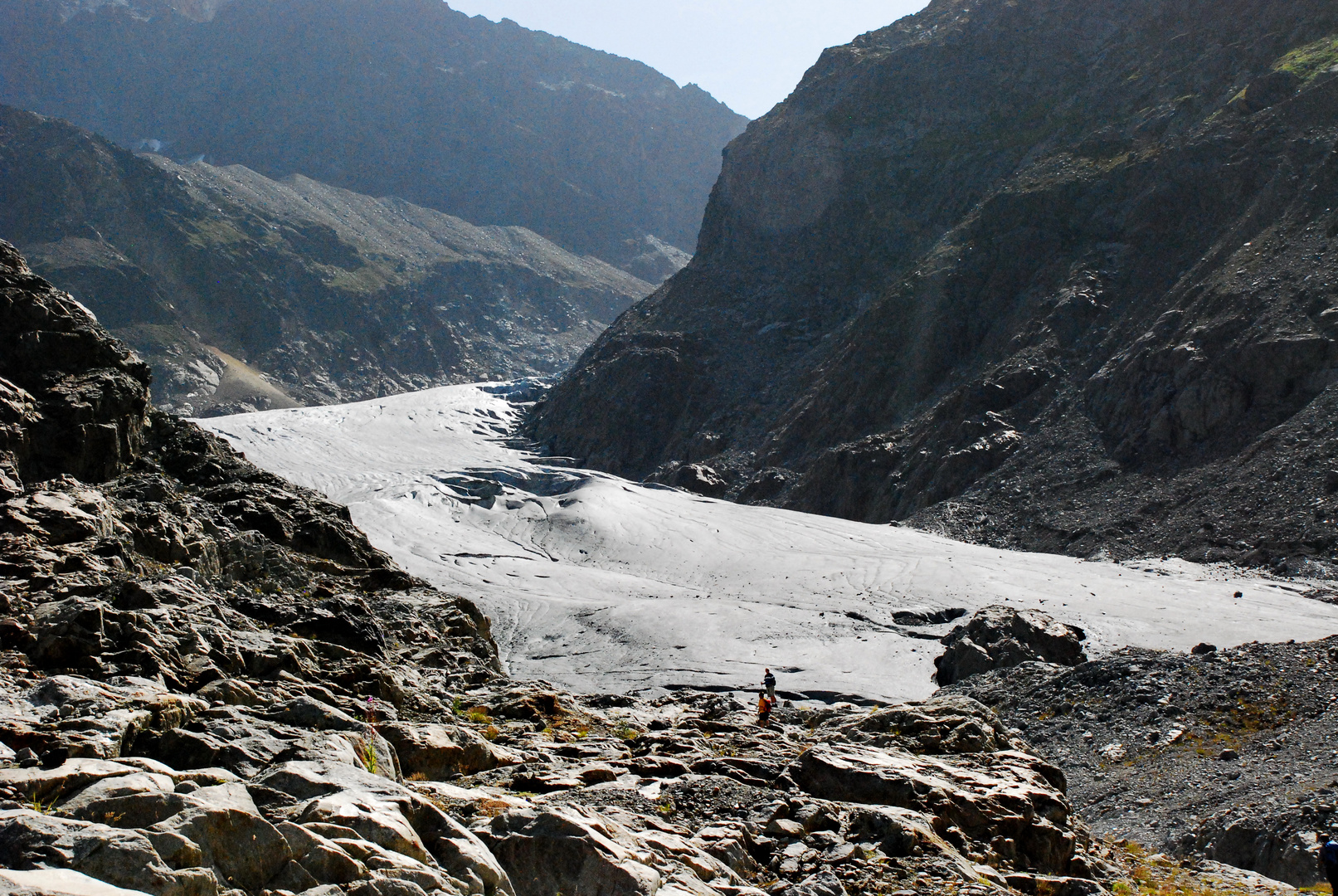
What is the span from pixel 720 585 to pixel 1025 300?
132 ft

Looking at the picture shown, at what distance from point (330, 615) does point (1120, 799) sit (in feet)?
51.4

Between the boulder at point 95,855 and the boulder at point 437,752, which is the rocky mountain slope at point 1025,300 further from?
the boulder at point 95,855

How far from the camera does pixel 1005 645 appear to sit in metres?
37.6

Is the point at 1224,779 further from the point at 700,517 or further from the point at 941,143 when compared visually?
the point at 941,143

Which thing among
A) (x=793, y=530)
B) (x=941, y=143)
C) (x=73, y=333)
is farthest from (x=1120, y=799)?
(x=941, y=143)

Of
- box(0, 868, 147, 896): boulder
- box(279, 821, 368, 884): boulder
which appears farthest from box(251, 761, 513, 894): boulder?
box(0, 868, 147, 896): boulder

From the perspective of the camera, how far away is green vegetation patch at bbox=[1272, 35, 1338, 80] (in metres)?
77.6

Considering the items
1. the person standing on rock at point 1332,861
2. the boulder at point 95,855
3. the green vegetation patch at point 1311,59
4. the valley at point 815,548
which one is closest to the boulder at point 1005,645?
the valley at point 815,548

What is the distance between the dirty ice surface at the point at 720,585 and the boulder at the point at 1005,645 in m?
1.56

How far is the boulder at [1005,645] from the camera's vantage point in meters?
37.2

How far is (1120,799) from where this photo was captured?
21.3 meters

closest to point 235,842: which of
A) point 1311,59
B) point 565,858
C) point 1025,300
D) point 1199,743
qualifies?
point 565,858

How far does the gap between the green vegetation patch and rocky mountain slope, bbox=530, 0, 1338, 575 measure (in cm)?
27

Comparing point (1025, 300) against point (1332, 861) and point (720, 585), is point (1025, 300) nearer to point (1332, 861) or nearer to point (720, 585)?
point (720, 585)
